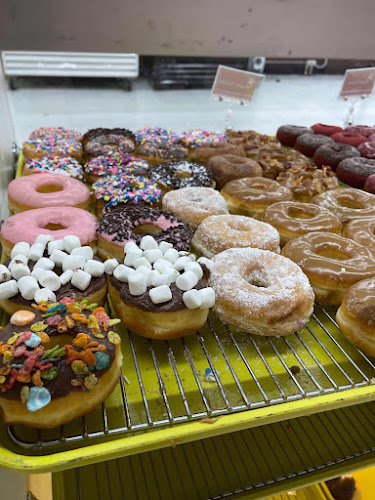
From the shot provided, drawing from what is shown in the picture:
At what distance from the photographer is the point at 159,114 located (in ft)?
12.2

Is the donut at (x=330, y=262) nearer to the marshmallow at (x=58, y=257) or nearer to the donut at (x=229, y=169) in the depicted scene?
the donut at (x=229, y=169)

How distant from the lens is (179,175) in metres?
2.80

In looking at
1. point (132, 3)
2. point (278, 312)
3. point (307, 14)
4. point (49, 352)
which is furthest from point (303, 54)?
point (49, 352)

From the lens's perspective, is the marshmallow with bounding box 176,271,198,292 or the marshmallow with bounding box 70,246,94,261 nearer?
the marshmallow with bounding box 176,271,198,292

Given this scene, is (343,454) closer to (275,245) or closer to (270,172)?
(275,245)

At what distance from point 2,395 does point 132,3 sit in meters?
1.12

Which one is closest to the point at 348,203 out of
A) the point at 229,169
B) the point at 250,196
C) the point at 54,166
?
the point at 250,196

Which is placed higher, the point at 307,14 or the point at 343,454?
the point at 307,14

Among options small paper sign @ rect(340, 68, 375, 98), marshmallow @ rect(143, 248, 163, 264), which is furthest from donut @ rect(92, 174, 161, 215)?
small paper sign @ rect(340, 68, 375, 98)

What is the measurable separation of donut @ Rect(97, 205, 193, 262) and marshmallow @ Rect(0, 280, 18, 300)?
0.54 m

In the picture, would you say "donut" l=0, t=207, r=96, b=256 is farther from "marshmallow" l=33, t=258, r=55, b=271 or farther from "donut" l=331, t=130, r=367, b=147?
"donut" l=331, t=130, r=367, b=147

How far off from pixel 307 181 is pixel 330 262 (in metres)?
1.05

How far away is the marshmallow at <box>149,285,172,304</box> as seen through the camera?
57.9 inches

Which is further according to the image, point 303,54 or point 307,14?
point 303,54
